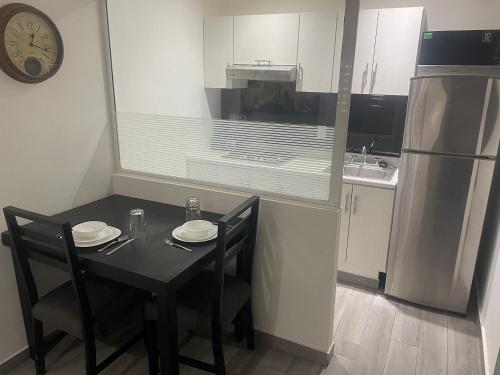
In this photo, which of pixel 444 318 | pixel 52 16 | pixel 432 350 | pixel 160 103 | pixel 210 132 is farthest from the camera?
pixel 160 103

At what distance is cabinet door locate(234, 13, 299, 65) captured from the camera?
2.93 m

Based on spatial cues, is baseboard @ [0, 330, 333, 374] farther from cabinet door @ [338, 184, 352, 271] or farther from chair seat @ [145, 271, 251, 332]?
cabinet door @ [338, 184, 352, 271]

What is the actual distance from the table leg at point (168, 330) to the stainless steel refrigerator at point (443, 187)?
1.74m

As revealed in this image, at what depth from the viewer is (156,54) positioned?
274cm

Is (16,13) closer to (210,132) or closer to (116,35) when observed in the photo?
→ (116,35)

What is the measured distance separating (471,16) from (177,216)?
2.49 m

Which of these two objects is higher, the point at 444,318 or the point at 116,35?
the point at 116,35

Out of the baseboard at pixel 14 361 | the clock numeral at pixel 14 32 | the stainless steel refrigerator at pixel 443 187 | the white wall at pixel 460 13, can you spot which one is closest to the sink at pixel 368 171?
the stainless steel refrigerator at pixel 443 187

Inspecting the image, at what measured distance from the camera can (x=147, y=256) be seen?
1.55 m

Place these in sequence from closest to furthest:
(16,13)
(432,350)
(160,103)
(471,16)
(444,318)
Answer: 1. (16,13)
2. (432,350)
3. (444,318)
4. (471,16)
5. (160,103)

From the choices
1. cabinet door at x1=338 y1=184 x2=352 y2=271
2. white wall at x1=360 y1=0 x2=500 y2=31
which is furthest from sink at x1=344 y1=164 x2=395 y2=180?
white wall at x1=360 y1=0 x2=500 y2=31

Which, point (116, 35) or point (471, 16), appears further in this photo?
point (471, 16)

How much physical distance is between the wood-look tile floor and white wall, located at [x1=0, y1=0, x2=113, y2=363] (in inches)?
21.2

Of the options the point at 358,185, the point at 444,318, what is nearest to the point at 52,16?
the point at 358,185
